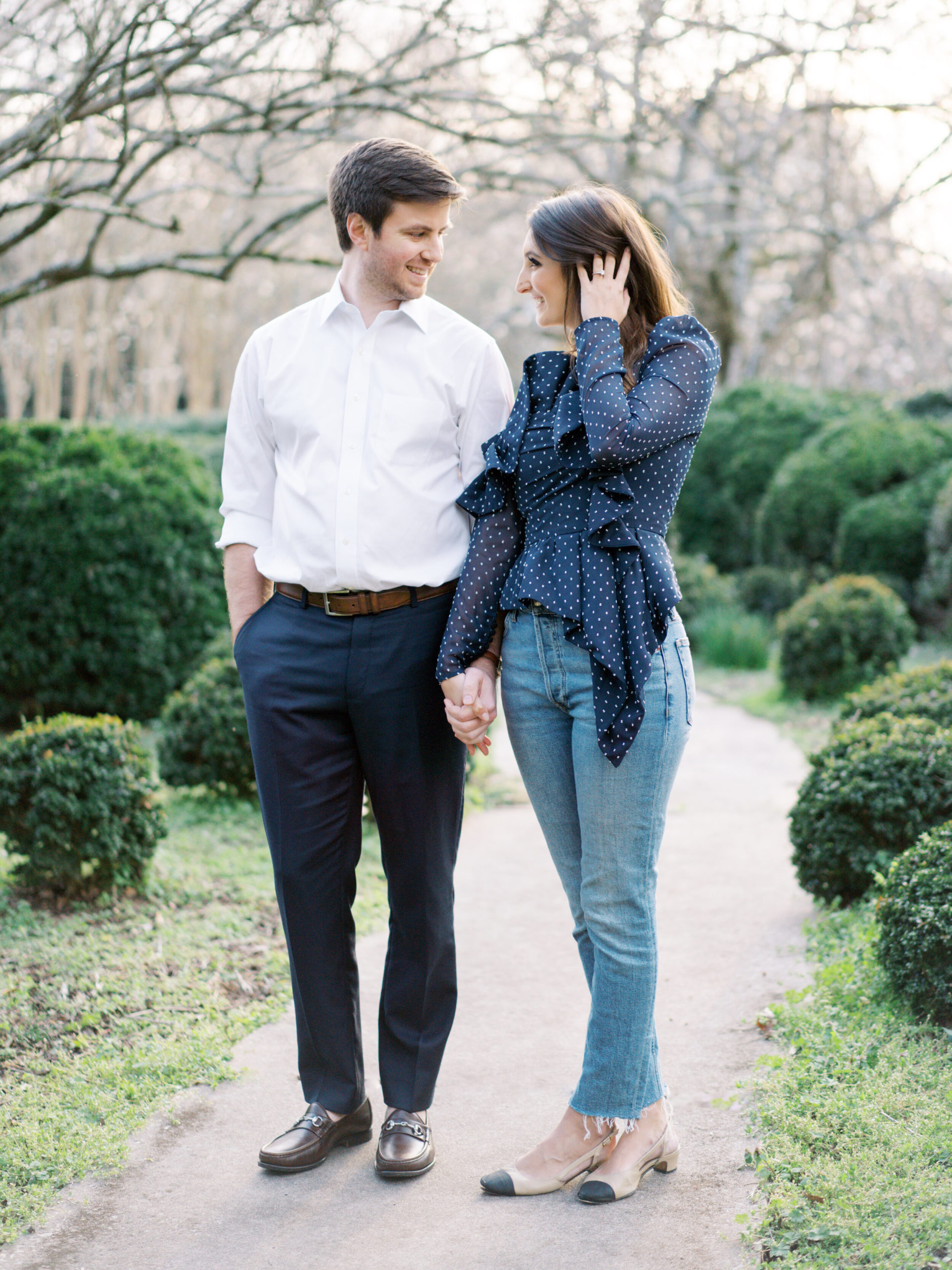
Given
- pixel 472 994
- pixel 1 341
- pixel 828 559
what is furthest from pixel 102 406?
pixel 472 994

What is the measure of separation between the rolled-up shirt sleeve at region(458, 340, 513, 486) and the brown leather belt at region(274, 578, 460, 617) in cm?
27

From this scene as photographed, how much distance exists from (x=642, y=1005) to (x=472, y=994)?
142cm

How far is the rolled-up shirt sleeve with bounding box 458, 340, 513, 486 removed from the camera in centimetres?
263

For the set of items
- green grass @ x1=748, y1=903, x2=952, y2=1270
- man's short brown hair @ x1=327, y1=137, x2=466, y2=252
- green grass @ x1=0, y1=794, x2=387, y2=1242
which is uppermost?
man's short brown hair @ x1=327, y1=137, x2=466, y2=252

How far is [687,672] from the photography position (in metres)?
2.50

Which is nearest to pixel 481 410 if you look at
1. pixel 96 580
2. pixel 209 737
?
pixel 209 737

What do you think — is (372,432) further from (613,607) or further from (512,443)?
(613,607)

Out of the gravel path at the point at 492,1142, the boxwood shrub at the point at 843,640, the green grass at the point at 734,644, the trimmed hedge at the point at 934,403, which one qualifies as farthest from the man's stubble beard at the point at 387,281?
the trimmed hedge at the point at 934,403

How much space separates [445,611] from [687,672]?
540 millimetres

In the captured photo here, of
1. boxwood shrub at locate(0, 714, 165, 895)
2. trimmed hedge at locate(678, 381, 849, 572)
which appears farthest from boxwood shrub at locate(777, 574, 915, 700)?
boxwood shrub at locate(0, 714, 165, 895)

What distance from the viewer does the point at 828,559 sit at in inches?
410

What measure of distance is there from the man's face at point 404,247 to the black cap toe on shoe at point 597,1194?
1942 mm

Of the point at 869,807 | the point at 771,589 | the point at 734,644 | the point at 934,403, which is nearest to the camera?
the point at 869,807

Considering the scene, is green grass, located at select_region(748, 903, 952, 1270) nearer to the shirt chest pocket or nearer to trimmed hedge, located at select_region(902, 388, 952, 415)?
the shirt chest pocket
